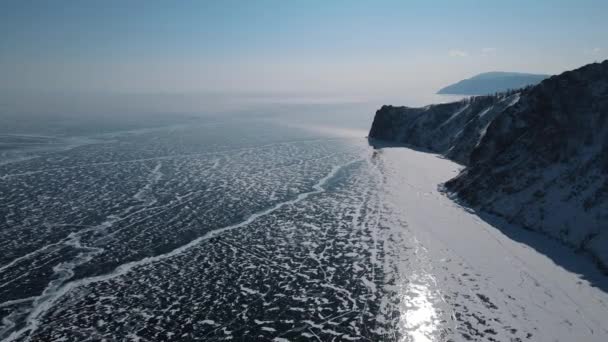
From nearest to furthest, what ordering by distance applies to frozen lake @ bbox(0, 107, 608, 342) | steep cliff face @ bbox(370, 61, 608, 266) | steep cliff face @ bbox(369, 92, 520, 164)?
frozen lake @ bbox(0, 107, 608, 342), steep cliff face @ bbox(370, 61, 608, 266), steep cliff face @ bbox(369, 92, 520, 164)

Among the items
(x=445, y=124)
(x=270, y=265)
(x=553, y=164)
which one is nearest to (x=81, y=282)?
(x=270, y=265)

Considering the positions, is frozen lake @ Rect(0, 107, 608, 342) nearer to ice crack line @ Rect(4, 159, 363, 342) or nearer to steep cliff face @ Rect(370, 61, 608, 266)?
ice crack line @ Rect(4, 159, 363, 342)

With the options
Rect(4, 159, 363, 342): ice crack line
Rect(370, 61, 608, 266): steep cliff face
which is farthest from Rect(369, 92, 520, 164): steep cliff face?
Rect(4, 159, 363, 342): ice crack line

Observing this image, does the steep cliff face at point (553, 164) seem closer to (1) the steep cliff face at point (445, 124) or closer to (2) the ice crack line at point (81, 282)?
(1) the steep cliff face at point (445, 124)

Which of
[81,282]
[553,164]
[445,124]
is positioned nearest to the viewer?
[81,282]

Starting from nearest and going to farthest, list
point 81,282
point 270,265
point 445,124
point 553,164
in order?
point 81,282 → point 270,265 → point 553,164 → point 445,124

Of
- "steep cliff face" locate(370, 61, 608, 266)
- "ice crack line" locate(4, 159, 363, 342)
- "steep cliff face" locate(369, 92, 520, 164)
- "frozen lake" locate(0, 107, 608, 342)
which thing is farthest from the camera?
"steep cliff face" locate(369, 92, 520, 164)

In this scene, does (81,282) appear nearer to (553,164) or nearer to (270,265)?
(270,265)

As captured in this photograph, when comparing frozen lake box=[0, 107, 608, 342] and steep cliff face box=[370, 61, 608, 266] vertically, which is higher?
steep cliff face box=[370, 61, 608, 266]
